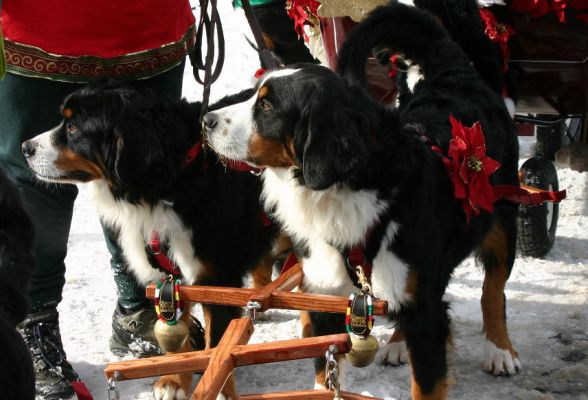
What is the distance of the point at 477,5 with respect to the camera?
388 centimetres

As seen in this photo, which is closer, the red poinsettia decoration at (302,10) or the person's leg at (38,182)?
the person's leg at (38,182)

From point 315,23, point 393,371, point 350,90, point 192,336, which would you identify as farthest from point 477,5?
point 192,336

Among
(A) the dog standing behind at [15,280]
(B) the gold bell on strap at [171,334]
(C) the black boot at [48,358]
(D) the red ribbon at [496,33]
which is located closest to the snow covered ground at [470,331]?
(C) the black boot at [48,358]

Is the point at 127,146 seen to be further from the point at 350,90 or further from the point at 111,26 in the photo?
the point at 350,90

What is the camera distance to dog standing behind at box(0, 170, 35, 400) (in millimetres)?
1573

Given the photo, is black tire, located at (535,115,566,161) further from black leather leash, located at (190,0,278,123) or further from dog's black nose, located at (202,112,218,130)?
dog's black nose, located at (202,112,218,130)

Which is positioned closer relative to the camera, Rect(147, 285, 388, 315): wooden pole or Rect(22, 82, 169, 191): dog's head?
Rect(147, 285, 388, 315): wooden pole

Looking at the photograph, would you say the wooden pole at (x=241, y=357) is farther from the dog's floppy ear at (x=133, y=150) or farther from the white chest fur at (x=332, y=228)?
the dog's floppy ear at (x=133, y=150)

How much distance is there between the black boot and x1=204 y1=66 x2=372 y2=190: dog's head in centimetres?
125

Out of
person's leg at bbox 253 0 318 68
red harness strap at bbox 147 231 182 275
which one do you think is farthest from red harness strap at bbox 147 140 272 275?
person's leg at bbox 253 0 318 68

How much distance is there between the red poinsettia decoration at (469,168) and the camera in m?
2.91

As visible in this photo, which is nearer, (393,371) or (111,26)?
(111,26)

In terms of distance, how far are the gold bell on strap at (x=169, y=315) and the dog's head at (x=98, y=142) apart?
22.7 inches

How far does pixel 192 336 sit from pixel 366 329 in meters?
1.41
